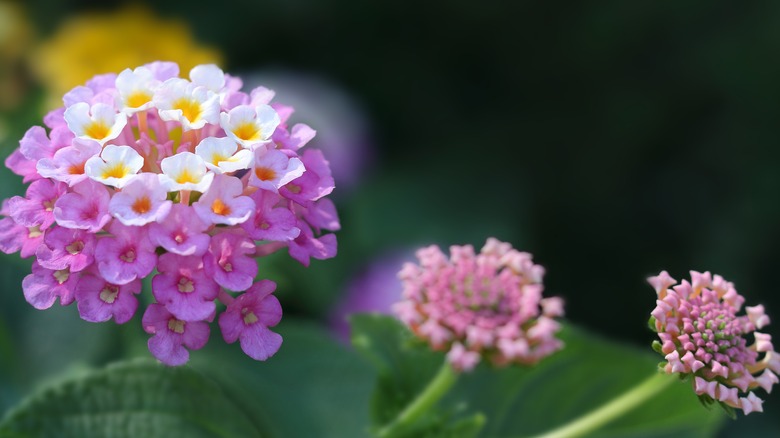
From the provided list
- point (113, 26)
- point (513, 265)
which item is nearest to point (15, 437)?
point (513, 265)

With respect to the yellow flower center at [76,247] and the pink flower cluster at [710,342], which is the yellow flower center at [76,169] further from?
the pink flower cluster at [710,342]

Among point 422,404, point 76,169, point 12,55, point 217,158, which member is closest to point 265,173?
point 217,158

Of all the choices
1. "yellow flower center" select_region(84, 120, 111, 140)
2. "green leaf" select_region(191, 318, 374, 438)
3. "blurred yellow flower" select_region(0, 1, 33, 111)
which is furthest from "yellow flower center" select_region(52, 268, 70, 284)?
"blurred yellow flower" select_region(0, 1, 33, 111)

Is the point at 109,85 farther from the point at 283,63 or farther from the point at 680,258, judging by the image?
the point at 680,258

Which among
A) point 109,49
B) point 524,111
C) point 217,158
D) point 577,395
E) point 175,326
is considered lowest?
point 175,326

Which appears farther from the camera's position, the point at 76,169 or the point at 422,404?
the point at 422,404

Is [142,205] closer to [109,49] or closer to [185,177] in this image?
[185,177]
